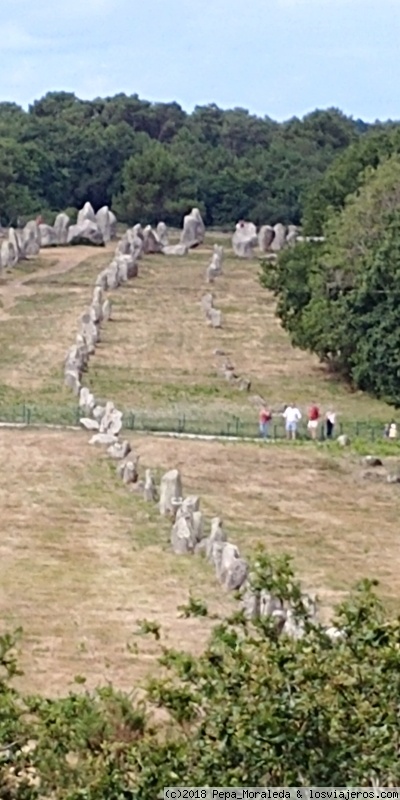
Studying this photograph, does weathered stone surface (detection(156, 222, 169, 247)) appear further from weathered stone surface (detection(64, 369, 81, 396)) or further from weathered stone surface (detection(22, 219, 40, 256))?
weathered stone surface (detection(64, 369, 81, 396))

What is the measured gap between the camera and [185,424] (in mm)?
43094

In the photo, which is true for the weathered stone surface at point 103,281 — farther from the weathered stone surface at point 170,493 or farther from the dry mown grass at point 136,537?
the weathered stone surface at point 170,493

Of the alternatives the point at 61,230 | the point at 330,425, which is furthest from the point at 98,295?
the point at 61,230

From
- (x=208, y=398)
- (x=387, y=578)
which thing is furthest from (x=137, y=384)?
(x=387, y=578)

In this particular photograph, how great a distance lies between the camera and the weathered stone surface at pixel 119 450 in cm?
3922

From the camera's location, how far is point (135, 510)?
114 ft

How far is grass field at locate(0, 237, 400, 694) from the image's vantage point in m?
27.4

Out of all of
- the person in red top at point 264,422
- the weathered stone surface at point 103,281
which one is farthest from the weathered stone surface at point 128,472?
the weathered stone surface at point 103,281

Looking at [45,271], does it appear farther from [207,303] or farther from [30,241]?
[207,303]

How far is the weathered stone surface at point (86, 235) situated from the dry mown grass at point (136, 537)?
43.8 metres

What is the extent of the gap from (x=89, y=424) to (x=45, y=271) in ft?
107

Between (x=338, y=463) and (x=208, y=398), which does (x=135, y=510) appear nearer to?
(x=338, y=463)

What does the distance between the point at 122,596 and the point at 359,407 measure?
20468mm

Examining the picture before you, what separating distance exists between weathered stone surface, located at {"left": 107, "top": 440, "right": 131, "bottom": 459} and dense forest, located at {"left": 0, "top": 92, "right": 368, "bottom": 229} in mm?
47097
